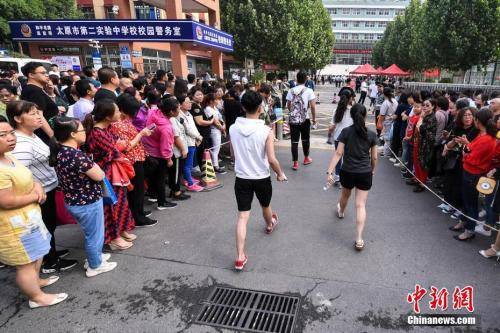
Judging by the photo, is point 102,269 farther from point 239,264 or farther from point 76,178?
point 239,264

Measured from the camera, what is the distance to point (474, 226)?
155 inches

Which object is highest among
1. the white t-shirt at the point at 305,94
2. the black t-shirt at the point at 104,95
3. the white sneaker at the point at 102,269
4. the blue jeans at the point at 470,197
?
the black t-shirt at the point at 104,95

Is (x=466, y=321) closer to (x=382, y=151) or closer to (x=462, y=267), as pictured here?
(x=462, y=267)

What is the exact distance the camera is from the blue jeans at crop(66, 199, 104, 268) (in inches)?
120

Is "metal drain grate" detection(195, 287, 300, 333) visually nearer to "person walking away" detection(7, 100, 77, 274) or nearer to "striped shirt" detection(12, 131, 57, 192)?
"person walking away" detection(7, 100, 77, 274)

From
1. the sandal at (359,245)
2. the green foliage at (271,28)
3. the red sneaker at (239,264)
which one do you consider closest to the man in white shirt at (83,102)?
the red sneaker at (239,264)

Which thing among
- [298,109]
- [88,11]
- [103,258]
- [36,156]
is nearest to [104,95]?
[36,156]

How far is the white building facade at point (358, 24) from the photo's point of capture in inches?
2645

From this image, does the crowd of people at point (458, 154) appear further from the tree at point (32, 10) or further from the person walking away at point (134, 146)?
the tree at point (32, 10)

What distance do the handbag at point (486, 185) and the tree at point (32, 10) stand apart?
94.9ft

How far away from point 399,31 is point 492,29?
20.2 metres

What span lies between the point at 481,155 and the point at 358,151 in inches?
58.4

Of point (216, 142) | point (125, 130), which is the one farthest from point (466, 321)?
point (216, 142)

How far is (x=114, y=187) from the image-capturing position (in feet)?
12.2
